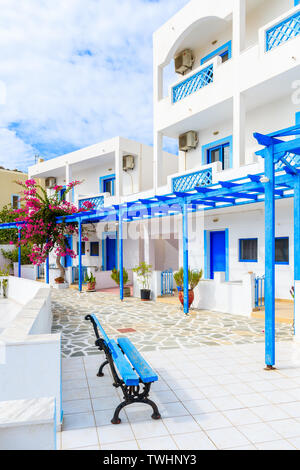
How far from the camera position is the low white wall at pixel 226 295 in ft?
32.7

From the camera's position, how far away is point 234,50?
37.7 ft

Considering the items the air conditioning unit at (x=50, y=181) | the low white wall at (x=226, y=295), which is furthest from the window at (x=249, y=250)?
the air conditioning unit at (x=50, y=181)

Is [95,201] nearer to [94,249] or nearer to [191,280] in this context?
[94,249]

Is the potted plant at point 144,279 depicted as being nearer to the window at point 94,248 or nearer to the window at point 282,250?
the window at point 282,250

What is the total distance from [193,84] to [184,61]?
2.30 m

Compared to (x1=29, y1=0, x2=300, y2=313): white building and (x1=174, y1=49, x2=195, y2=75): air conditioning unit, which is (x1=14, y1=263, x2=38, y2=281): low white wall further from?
(x1=174, y1=49, x2=195, y2=75): air conditioning unit

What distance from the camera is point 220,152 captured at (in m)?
13.8

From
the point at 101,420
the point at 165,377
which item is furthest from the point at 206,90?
the point at 101,420

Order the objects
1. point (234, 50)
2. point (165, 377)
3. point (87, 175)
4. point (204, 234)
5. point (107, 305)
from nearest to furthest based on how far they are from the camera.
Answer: point (165, 377) < point (234, 50) < point (107, 305) < point (204, 234) < point (87, 175)

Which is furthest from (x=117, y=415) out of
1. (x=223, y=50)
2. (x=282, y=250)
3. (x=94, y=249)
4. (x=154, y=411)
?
(x=94, y=249)

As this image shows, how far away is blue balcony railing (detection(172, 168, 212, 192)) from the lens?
12.5 m

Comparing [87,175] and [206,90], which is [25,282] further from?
[87,175]
